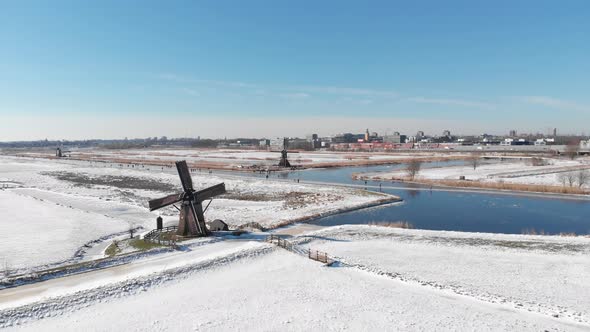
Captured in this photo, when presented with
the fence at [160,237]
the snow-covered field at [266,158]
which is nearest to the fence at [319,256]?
Answer: the fence at [160,237]

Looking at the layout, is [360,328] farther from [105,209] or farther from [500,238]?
[105,209]

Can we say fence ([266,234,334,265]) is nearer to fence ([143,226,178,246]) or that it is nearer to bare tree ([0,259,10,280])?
fence ([143,226,178,246])

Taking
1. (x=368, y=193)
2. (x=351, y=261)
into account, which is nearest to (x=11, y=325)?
(x=351, y=261)

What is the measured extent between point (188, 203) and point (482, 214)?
88.9 feet

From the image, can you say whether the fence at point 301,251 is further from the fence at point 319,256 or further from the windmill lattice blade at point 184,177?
the windmill lattice blade at point 184,177

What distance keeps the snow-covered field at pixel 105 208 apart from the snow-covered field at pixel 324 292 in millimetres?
6629

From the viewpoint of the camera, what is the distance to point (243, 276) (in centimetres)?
2044

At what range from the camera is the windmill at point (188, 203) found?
2614 centimetres

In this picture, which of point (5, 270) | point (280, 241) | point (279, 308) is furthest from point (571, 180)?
point (5, 270)

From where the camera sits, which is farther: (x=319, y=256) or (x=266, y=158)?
(x=266, y=158)

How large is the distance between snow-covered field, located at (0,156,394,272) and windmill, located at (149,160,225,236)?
604cm

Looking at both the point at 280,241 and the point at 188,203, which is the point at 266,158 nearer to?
the point at 188,203

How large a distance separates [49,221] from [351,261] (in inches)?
1021

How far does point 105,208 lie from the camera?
40.4m
